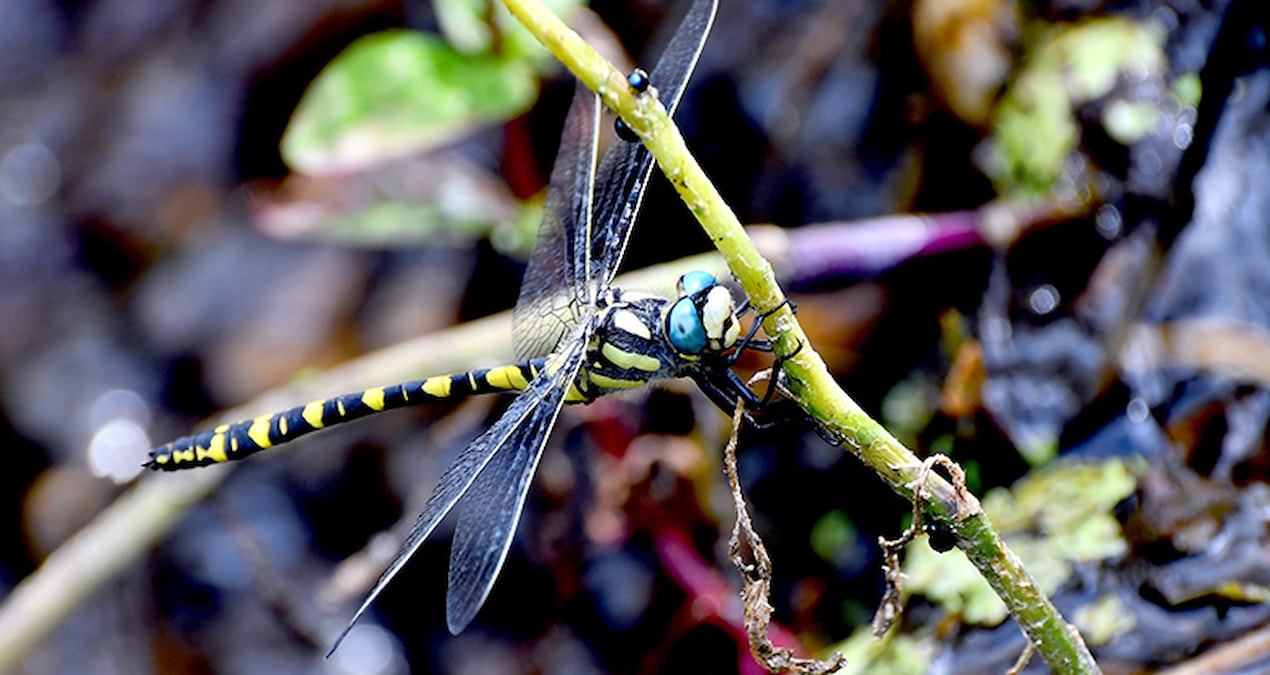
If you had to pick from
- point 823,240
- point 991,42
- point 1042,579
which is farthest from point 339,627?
point 991,42

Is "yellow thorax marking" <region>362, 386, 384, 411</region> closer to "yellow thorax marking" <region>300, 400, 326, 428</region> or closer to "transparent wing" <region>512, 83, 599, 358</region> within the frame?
"yellow thorax marking" <region>300, 400, 326, 428</region>

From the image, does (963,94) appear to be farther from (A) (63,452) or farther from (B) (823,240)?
(A) (63,452)

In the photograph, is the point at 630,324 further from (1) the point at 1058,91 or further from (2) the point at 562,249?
(1) the point at 1058,91

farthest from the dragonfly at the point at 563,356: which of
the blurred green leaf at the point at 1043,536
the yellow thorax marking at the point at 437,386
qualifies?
the blurred green leaf at the point at 1043,536

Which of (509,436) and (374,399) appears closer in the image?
(509,436)

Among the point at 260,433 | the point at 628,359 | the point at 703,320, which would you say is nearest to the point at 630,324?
the point at 628,359

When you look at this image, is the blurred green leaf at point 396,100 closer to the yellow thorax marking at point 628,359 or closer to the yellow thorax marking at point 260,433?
the yellow thorax marking at point 260,433

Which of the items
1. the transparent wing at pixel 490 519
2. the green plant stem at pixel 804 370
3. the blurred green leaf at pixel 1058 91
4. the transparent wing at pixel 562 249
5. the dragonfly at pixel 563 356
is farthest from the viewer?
the blurred green leaf at pixel 1058 91
